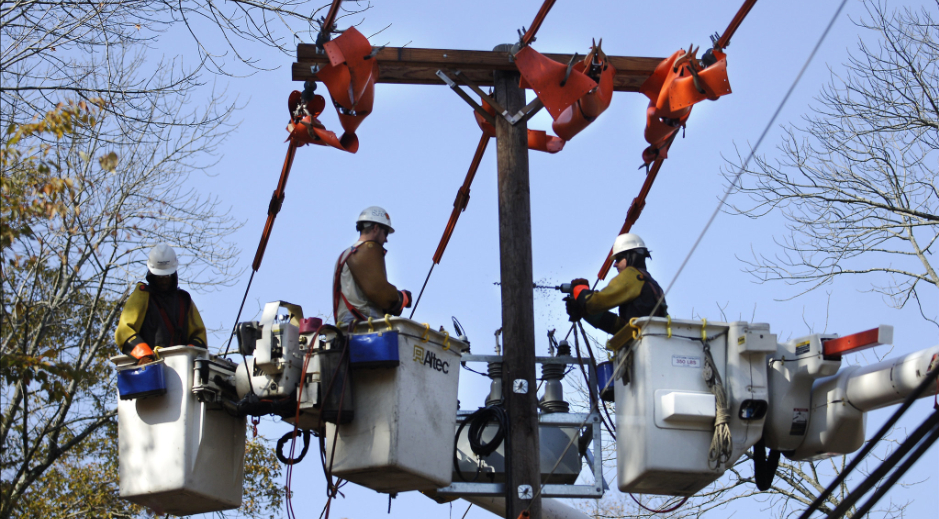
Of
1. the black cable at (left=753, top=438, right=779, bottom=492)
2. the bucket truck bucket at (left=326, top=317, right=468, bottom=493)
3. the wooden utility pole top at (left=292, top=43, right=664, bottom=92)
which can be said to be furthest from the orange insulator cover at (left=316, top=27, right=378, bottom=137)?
the black cable at (left=753, top=438, right=779, bottom=492)

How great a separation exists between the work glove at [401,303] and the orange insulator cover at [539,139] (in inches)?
82.8

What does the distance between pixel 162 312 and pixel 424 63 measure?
9.04ft

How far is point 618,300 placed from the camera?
8453 mm

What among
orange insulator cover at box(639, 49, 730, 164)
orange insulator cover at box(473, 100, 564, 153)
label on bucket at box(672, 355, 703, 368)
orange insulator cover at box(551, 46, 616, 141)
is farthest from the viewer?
orange insulator cover at box(473, 100, 564, 153)

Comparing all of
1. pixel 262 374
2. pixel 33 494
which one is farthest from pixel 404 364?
pixel 33 494

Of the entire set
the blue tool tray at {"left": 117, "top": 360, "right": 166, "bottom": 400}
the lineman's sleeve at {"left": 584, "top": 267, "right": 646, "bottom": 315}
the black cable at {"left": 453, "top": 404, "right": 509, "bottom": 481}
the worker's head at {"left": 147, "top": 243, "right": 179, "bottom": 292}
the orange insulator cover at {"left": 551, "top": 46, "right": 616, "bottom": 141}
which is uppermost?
the orange insulator cover at {"left": 551, "top": 46, "right": 616, "bottom": 141}

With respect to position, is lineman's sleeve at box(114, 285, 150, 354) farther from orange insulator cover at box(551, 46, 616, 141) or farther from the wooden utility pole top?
orange insulator cover at box(551, 46, 616, 141)

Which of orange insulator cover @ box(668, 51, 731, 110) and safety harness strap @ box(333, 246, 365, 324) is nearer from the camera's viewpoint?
safety harness strap @ box(333, 246, 365, 324)

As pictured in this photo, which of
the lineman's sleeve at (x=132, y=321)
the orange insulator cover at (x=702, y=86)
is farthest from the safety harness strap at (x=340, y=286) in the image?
the orange insulator cover at (x=702, y=86)

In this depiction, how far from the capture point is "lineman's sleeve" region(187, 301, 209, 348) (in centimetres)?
850

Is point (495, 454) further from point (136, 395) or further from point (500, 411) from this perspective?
point (136, 395)

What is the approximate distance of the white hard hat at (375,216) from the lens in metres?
8.38

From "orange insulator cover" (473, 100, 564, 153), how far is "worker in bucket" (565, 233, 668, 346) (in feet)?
5.38

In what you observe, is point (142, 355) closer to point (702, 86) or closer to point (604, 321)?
point (604, 321)
